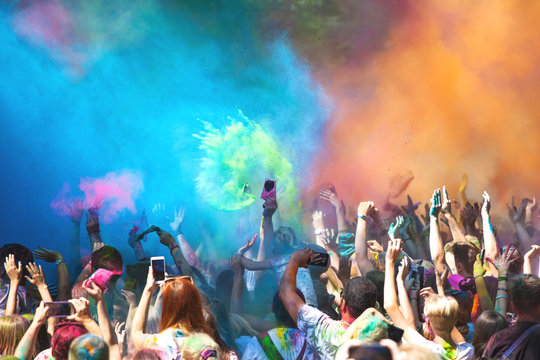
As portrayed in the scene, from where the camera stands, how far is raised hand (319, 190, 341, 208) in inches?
299

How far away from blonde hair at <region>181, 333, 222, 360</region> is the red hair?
89 mm

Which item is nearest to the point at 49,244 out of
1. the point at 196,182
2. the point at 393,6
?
the point at 196,182

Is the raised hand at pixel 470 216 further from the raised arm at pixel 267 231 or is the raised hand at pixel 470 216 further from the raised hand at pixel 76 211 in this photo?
the raised hand at pixel 76 211

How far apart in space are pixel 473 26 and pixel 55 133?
19.0ft

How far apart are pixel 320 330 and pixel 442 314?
28.6 inches

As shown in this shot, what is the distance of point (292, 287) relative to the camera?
12.0 ft

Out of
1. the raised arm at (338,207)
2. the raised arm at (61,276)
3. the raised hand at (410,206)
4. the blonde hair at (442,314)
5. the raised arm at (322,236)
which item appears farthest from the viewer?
the raised hand at (410,206)

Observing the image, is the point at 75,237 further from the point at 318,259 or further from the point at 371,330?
the point at 371,330

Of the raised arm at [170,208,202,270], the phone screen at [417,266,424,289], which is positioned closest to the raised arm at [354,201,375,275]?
the phone screen at [417,266,424,289]

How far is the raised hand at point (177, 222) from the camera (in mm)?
6777

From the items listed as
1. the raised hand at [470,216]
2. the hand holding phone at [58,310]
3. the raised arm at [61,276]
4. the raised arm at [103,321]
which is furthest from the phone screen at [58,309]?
the raised hand at [470,216]

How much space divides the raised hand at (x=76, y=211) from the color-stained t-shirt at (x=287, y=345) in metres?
3.39

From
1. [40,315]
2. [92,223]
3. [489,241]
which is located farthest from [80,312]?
[489,241]

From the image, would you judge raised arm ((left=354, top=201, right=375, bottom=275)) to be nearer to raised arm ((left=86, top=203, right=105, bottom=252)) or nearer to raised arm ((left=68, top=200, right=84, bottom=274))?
raised arm ((left=86, top=203, right=105, bottom=252))
